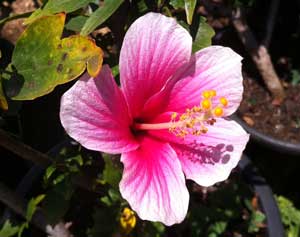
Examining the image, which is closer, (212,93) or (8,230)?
(212,93)

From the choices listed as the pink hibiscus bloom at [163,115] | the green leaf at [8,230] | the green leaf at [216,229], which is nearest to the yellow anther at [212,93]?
the pink hibiscus bloom at [163,115]

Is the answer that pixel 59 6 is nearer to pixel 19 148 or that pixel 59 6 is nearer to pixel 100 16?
pixel 100 16

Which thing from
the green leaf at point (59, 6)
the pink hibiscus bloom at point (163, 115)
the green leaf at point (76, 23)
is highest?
the green leaf at point (59, 6)

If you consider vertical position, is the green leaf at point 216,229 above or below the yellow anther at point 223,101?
below

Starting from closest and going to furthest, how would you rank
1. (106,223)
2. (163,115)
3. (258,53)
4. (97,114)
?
1. (97,114)
2. (163,115)
3. (106,223)
4. (258,53)

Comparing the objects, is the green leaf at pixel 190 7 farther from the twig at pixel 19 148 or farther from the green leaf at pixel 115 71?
the twig at pixel 19 148

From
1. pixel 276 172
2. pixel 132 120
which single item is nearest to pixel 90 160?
pixel 132 120

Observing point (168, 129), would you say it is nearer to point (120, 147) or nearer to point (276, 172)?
point (120, 147)

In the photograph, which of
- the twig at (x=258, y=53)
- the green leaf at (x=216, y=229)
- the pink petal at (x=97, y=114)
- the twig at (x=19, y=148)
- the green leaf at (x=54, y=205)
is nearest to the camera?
the pink petal at (x=97, y=114)

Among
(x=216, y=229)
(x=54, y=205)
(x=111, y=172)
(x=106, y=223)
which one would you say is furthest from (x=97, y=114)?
(x=216, y=229)
